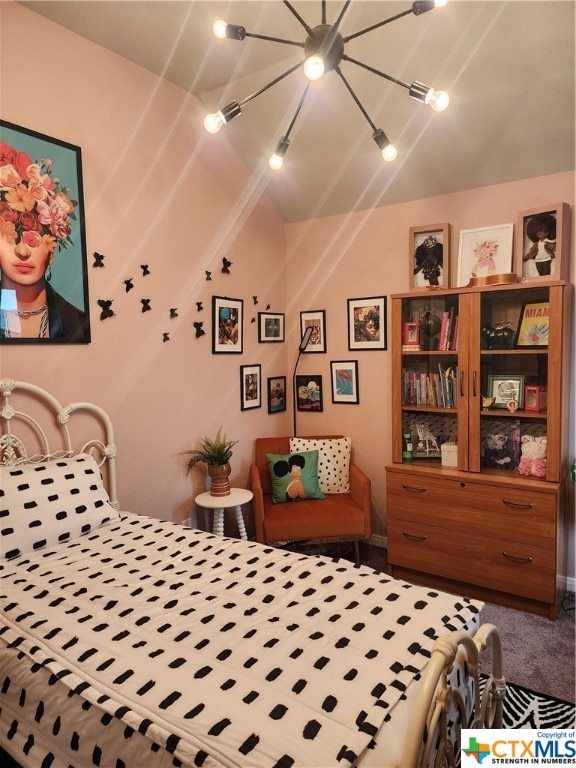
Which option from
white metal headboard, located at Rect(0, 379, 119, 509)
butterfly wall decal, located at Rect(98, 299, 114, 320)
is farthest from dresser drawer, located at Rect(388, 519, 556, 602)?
butterfly wall decal, located at Rect(98, 299, 114, 320)

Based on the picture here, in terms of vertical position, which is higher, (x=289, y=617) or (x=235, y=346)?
(x=235, y=346)

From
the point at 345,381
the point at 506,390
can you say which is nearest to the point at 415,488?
the point at 506,390

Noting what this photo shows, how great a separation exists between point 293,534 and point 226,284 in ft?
5.43

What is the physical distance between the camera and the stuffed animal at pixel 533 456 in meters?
2.63

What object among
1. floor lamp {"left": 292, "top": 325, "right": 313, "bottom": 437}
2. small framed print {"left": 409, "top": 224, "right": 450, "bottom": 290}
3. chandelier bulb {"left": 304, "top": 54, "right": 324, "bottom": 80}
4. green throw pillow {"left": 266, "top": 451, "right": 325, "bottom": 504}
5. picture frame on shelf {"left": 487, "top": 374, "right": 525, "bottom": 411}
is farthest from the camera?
floor lamp {"left": 292, "top": 325, "right": 313, "bottom": 437}

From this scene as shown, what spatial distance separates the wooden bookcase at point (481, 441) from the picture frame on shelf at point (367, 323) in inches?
12.9

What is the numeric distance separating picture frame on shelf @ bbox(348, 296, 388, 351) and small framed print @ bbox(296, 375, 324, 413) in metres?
0.41

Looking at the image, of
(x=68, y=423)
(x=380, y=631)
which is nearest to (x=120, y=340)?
(x=68, y=423)

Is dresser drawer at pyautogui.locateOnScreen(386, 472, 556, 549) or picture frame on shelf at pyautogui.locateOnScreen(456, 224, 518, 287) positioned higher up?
picture frame on shelf at pyautogui.locateOnScreen(456, 224, 518, 287)

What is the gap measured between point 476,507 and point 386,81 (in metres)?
2.34

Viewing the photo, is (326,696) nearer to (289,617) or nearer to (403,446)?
(289,617)

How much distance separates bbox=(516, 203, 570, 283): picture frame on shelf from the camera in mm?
2643

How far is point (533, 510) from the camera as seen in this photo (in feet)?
8.33

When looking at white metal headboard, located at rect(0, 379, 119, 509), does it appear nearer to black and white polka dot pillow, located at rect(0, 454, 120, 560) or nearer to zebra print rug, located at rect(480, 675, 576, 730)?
black and white polka dot pillow, located at rect(0, 454, 120, 560)
